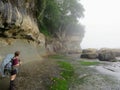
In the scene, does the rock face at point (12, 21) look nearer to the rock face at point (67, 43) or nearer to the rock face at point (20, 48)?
the rock face at point (20, 48)

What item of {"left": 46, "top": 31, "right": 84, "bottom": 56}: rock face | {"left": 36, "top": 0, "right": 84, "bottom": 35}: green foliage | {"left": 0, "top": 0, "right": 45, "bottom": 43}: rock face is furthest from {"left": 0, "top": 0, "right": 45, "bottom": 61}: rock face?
{"left": 46, "top": 31, "right": 84, "bottom": 56}: rock face

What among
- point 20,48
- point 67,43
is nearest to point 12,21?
point 20,48

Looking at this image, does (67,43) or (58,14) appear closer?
(58,14)

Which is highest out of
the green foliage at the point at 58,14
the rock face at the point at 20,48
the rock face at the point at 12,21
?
the green foliage at the point at 58,14

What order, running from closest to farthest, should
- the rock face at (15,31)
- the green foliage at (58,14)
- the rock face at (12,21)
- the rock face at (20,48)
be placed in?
the rock face at (12,21) < the rock face at (15,31) < the rock face at (20,48) < the green foliage at (58,14)

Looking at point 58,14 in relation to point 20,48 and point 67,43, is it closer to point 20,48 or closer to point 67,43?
point 67,43

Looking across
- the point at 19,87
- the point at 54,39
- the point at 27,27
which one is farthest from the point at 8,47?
the point at 54,39

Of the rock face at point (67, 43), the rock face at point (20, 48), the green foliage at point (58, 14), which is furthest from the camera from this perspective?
the rock face at point (67, 43)

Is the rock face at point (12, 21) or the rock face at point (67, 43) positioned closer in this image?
the rock face at point (12, 21)

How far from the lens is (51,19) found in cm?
6619

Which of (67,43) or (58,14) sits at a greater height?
(58,14)

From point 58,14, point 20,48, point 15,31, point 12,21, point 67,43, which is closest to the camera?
point 12,21

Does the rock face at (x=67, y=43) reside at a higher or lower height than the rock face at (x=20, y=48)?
higher

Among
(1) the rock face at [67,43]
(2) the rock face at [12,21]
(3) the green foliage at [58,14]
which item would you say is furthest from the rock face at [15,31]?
(1) the rock face at [67,43]
